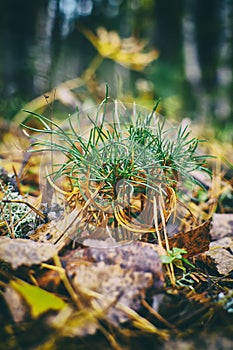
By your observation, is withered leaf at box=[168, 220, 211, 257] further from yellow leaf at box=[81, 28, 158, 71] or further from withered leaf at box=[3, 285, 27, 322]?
yellow leaf at box=[81, 28, 158, 71]

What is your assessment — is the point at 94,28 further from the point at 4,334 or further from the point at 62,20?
the point at 4,334

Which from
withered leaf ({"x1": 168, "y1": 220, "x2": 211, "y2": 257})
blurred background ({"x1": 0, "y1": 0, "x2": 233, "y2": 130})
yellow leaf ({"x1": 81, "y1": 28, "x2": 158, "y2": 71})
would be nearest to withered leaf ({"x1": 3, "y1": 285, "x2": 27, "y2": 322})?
withered leaf ({"x1": 168, "y1": 220, "x2": 211, "y2": 257})

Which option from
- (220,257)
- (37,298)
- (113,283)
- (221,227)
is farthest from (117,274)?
(221,227)

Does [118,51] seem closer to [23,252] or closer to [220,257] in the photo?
[220,257]

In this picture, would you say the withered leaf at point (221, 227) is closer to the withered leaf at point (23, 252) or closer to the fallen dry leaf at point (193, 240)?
the fallen dry leaf at point (193, 240)

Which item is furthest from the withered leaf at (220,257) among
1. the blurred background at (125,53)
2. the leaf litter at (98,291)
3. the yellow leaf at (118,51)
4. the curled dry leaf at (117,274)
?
the yellow leaf at (118,51)

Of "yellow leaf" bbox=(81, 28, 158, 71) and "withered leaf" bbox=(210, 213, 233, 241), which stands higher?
"yellow leaf" bbox=(81, 28, 158, 71)
